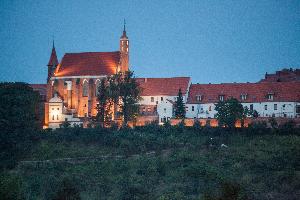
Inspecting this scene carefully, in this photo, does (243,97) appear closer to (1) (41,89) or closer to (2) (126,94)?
(2) (126,94)

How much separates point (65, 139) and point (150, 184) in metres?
22.3

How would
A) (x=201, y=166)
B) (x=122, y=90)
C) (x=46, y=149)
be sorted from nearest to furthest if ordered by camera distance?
(x=201, y=166) → (x=46, y=149) → (x=122, y=90)

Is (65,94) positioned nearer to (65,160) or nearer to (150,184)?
(65,160)

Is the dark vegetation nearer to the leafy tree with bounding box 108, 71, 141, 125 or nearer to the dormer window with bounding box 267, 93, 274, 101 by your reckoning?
the leafy tree with bounding box 108, 71, 141, 125

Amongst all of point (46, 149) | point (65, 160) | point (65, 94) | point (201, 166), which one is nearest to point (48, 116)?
point (65, 94)

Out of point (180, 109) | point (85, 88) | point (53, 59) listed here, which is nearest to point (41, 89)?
point (53, 59)

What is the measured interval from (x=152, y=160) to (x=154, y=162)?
106cm

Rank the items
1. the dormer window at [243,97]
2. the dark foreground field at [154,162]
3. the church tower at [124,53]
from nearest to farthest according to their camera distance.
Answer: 1. the dark foreground field at [154,162]
2. the dormer window at [243,97]
3. the church tower at [124,53]

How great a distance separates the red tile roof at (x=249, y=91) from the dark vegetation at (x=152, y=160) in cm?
1490

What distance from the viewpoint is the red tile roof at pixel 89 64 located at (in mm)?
93562

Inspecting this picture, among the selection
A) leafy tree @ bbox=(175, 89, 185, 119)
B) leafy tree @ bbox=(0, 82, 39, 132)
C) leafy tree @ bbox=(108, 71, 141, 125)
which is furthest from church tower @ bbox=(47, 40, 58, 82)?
leafy tree @ bbox=(175, 89, 185, 119)

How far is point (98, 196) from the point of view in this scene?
155ft

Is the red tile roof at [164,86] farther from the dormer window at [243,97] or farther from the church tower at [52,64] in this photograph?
the church tower at [52,64]

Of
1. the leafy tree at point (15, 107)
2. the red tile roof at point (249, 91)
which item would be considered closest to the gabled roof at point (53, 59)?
the leafy tree at point (15, 107)
